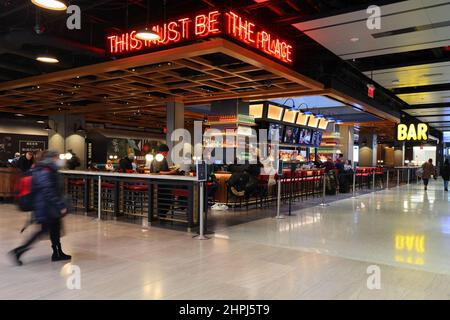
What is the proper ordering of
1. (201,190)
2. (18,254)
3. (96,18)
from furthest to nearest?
(96,18)
(201,190)
(18,254)

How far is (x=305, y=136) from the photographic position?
16578 mm

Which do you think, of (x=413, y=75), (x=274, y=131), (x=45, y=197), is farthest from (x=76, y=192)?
(x=413, y=75)

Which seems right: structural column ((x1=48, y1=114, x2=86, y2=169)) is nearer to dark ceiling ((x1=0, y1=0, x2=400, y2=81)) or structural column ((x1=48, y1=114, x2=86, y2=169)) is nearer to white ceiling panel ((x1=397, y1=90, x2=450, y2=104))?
dark ceiling ((x1=0, y1=0, x2=400, y2=81))

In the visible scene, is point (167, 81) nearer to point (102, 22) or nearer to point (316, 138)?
point (102, 22)

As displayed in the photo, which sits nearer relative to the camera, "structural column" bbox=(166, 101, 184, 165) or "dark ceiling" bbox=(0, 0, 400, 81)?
"dark ceiling" bbox=(0, 0, 400, 81)

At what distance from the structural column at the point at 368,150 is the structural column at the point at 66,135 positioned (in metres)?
17.1

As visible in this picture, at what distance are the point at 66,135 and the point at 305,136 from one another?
1007cm

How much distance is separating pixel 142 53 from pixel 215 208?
4.51m

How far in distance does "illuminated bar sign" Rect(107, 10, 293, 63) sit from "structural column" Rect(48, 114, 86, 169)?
8.47 meters

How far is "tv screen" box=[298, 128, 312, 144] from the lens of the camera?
1618 centimetres

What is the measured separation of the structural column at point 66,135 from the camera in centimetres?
1445

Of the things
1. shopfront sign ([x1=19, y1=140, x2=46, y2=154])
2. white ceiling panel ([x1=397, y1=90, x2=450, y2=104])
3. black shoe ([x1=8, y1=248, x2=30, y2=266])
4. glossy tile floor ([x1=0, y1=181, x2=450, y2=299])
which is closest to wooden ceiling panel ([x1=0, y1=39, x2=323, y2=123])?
glossy tile floor ([x1=0, y1=181, x2=450, y2=299])

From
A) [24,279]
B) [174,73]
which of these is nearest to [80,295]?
[24,279]
